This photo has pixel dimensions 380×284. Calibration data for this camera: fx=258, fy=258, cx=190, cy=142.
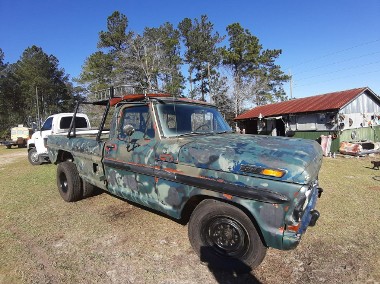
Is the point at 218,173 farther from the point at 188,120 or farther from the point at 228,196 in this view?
the point at 188,120

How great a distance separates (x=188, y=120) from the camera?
415 centimetres

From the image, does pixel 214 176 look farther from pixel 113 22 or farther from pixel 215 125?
pixel 113 22

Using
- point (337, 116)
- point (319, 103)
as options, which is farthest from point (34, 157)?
point (319, 103)

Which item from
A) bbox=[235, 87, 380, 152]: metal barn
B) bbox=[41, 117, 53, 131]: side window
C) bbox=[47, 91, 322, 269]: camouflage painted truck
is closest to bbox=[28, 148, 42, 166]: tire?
bbox=[41, 117, 53, 131]: side window

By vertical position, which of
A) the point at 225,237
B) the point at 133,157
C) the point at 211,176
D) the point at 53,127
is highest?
the point at 53,127

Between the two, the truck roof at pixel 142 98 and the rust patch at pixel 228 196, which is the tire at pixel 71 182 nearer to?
the truck roof at pixel 142 98

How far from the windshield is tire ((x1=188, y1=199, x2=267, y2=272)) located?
48.3 inches

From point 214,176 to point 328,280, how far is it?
1.79m

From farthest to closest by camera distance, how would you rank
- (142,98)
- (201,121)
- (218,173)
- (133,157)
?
(201,121) < (142,98) < (133,157) < (218,173)

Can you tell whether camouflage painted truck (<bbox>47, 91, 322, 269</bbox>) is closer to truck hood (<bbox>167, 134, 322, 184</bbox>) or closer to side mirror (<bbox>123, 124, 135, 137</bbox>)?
truck hood (<bbox>167, 134, 322, 184</bbox>)

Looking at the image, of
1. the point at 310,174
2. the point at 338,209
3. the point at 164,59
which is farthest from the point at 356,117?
the point at 164,59

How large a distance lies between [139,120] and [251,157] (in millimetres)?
2045

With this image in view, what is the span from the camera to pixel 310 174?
2596mm

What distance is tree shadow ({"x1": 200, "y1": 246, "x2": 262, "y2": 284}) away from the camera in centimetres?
301
